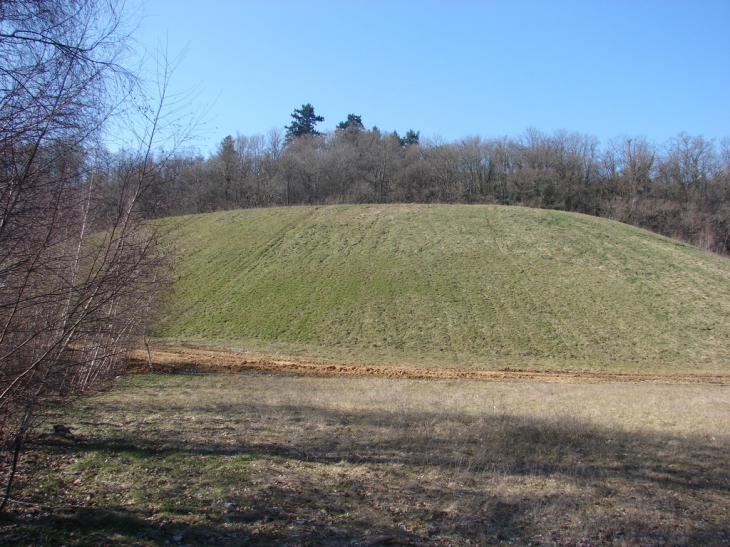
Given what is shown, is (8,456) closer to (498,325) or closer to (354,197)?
(498,325)

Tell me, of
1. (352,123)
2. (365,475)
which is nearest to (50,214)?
(365,475)

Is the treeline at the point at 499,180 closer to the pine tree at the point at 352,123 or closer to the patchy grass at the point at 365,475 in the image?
the pine tree at the point at 352,123

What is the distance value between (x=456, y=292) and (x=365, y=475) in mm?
25312

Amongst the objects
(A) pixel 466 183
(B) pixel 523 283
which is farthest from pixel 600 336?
(A) pixel 466 183

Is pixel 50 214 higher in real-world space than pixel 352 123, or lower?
lower

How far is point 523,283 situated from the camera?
32.8 meters

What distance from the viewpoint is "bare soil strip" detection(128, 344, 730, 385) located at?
58.7ft

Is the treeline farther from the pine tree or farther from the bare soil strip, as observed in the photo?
the bare soil strip

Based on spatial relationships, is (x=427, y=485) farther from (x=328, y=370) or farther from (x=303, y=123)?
(x=303, y=123)

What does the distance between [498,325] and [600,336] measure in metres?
5.30

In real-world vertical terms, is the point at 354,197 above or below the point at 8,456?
above

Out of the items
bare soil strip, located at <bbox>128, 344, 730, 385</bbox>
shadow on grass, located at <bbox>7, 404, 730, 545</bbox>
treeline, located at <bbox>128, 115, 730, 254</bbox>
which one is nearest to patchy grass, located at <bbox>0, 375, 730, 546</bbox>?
shadow on grass, located at <bbox>7, 404, 730, 545</bbox>

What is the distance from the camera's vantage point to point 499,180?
214 feet

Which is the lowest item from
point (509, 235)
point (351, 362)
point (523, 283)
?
point (351, 362)
